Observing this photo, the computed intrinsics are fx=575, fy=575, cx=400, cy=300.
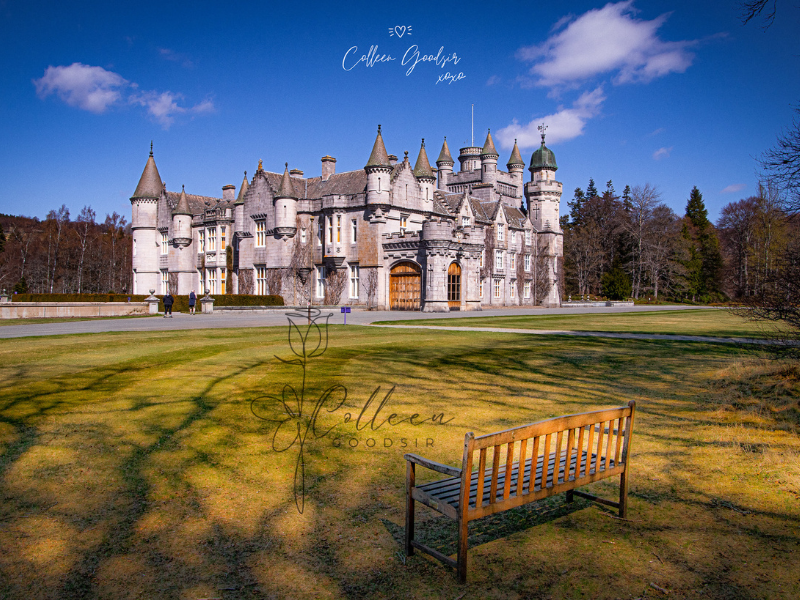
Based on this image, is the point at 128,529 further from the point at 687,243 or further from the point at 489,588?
the point at 687,243

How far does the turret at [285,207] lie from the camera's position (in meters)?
44.0

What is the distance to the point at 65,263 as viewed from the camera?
72000mm

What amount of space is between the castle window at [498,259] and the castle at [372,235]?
0.25 metres

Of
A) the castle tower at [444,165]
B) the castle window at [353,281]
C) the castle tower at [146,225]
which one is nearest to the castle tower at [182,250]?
the castle tower at [146,225]

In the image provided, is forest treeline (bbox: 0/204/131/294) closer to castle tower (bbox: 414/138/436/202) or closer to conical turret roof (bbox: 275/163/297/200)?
conical turret roof (bbox: 275/163/297/200)

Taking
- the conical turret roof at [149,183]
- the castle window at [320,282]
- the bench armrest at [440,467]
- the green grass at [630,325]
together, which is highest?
the conical turret roof at [149,183]

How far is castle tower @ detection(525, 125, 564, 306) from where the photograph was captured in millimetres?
59000

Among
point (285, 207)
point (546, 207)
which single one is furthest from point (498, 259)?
point (285, 207)

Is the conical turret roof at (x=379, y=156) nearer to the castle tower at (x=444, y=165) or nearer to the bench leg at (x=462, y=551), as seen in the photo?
the castle tower at (x=444, y=165)

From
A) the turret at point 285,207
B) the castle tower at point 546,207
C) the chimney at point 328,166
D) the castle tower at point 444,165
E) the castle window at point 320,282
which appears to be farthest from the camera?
the castle tower at point 444,165

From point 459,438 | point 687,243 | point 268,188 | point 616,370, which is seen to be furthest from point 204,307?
point 687,243

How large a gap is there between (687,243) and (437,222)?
4740cm

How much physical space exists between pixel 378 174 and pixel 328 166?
9425mm

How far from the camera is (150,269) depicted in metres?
56.8
